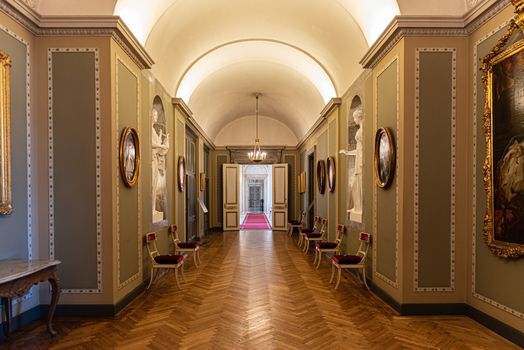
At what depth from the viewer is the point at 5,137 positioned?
3.90 meters

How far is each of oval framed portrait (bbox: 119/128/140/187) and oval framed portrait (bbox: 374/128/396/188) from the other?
3.72 meters

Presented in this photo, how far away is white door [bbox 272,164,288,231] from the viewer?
15422mm

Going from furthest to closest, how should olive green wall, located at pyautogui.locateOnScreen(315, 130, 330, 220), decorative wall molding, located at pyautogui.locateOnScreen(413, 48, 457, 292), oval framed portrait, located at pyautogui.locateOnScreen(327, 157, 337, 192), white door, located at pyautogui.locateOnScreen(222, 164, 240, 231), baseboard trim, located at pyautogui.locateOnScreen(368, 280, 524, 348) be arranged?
white door, located at pyautogui.locateOnScreen(222, 164, 240, 231), olive green wall, located at pyautogui.locateOnScreen(315, 130, 330, 220), oval framed portrait, located at pyautogui.locateOnScreen(327, 157, 337, 192), decorative wall molding, located at pyautogui.locateOnScreen(413, 48, 457, 292), baseboard trim, located at pyautogui.locateOnScreen(368, 280, 524, 348)

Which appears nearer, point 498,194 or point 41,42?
point 498,194

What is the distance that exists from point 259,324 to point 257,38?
6551 millimetres

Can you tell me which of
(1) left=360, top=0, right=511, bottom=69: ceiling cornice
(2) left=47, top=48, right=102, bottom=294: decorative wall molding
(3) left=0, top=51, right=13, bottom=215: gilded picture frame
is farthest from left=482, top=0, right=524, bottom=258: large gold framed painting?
(3) left=0, top=51, right=13, bottom=215: gilded picture frame

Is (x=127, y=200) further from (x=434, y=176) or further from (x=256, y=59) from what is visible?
(x=256, y=59)

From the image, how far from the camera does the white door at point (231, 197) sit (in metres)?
15.2

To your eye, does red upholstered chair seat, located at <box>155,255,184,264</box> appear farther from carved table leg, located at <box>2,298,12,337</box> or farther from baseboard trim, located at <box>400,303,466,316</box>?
baseboard trim, located at <box>400,303,466,316</box>

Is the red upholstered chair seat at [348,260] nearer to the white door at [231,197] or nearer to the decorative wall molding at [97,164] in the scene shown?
the decorative wall molding at [97,164]

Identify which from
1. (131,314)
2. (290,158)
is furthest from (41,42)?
(290,158)

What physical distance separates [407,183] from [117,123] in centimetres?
396

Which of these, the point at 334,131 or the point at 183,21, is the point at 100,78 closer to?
the point at 183,21

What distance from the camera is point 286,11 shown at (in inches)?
275
